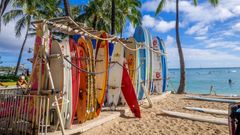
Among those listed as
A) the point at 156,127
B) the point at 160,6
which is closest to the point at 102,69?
the point at 156,127

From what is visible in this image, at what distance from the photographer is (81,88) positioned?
23.5 ft

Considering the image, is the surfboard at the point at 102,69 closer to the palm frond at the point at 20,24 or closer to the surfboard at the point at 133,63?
the surfboard at the point at 133,63

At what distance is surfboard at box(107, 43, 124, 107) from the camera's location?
9.00 metres

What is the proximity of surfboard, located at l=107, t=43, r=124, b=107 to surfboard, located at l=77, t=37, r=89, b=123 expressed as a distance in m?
1.97

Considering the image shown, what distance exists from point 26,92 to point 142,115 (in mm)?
3983

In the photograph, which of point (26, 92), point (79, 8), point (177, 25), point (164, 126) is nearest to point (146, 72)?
point (164, 126)

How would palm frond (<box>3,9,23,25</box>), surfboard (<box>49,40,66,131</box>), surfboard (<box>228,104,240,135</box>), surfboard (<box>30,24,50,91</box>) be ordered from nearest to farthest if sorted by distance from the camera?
surfboard (<box>228,104,240,135</box>) < surfboard (<box>30,24,50,91</box>) < surfboard (<box>49,40,66,131</box>) < palm frond (<box>3,9,23,25</box>)

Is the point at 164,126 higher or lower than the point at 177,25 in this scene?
lower

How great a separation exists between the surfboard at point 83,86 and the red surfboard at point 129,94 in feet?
6.14

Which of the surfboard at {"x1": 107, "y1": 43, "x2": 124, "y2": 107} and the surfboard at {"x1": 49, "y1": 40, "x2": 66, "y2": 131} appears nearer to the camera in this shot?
the surfboard at {"x1": 49, "y1": 40, "x2": 66, "y2": 131}

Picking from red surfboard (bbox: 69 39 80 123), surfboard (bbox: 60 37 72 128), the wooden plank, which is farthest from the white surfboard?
surfboard (bbox: 60 37 72 128)

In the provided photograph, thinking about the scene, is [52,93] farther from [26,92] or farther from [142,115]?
[142,115]

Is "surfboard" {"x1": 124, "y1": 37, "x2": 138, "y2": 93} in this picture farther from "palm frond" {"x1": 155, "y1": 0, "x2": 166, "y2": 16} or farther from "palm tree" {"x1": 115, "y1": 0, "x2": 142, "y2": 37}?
"palm tree" {"x1": 115, "y1": 0, "x2": 142, "y2": 37}

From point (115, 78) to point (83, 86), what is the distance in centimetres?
205
